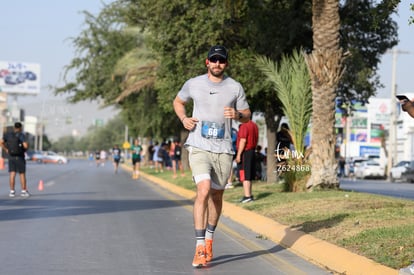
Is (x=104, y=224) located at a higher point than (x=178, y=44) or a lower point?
lower

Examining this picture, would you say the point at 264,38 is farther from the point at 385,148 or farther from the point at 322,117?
the point at 385,148

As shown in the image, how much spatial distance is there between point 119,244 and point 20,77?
13361 centimetres

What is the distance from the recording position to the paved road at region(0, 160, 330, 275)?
934 centimetres

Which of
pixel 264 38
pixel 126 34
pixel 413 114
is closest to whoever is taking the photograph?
pixel 413 114

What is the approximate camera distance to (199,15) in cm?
2667

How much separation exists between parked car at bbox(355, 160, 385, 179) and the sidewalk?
4169cm

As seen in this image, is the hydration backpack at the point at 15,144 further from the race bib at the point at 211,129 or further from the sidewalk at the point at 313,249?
the race bib at the point at 211,129

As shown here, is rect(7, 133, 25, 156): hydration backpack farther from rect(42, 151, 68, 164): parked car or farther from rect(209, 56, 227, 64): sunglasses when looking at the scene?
rect(42, 151, 68, 164): parked car

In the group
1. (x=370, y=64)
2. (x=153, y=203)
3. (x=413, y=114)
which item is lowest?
(x=153, y=203)

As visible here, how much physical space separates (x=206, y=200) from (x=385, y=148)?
82.4 m

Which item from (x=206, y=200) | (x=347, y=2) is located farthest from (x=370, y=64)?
(x=206, y=200)

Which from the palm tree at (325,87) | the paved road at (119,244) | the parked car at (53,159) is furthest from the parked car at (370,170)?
the parked car at (53,159)

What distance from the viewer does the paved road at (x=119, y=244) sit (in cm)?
934

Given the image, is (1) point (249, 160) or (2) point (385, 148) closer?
(1) point (249, 160)
